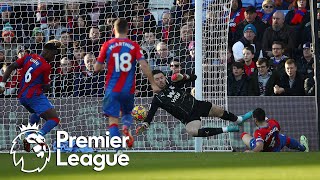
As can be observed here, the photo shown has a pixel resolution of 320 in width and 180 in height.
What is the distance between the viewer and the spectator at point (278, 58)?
16756 mm

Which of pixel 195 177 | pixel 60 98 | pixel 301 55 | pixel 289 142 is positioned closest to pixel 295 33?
pixel 301 55

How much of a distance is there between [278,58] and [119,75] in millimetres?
4887

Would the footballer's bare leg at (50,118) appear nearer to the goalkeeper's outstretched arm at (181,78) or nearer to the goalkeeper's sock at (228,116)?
the goalkeeper's outstretched arm at (181,78)

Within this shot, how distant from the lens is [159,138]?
54.5ft

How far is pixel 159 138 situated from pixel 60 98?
6.36 ft

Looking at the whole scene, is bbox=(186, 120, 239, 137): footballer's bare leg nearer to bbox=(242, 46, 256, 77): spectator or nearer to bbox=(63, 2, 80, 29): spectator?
bbox=(242, 46, 256, 77): spectator

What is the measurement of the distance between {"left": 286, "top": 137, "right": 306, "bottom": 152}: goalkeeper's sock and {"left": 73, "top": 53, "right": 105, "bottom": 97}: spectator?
3728 millimetres

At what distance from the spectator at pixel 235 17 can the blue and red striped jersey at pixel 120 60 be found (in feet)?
17.2

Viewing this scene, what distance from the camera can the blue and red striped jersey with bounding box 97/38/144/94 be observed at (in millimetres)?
12773

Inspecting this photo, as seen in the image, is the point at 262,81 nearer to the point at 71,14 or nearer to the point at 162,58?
the point at 162,58

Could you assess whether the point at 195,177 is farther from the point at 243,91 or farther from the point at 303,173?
the point at 243,91

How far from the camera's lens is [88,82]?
1714 centimetres

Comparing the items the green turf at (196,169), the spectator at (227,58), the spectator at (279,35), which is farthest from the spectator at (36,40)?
the green turf at (196,169)

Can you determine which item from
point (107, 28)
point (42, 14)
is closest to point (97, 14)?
point (107, 28)
